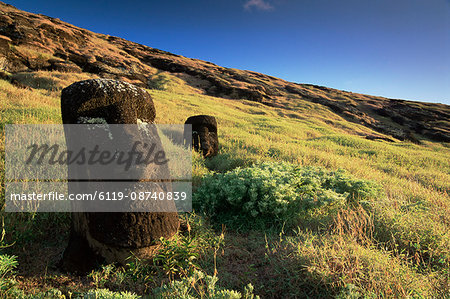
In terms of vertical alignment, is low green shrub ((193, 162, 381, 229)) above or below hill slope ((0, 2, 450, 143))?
below

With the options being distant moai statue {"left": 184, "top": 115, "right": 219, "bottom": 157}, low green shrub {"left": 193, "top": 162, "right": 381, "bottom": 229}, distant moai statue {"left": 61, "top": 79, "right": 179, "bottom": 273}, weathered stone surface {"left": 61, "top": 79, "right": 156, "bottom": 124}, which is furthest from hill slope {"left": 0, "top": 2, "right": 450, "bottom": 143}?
low green shrub {"left": 193, "top": 162, "right": 381, "bottom": 229}

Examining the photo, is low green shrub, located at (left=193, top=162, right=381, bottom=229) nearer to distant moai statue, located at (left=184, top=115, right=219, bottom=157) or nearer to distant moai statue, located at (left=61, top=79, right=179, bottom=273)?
distant moai statue, located at (left=61, top=79, right=179, bottom=273)

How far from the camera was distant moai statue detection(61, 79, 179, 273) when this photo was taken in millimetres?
3100

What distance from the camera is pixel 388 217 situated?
14.5 feet

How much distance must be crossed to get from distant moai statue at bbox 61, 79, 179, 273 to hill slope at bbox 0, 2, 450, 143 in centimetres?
2738

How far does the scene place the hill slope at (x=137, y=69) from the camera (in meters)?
27.0

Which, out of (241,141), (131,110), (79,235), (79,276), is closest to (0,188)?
(79,235)

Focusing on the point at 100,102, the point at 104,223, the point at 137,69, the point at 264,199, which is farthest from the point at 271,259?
the point at 137,69

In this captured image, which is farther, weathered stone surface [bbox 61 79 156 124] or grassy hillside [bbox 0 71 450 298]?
weathered stone surface [bbox 61 79 156 124]

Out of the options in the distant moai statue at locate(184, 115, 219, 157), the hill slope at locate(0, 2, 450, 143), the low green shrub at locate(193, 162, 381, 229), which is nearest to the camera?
the low green shrub at locate(193, 162, 381, 229)

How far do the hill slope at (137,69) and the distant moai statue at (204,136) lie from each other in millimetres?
23676

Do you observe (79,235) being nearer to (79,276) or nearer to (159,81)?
(79,276)

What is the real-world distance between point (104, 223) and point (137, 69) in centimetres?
4235

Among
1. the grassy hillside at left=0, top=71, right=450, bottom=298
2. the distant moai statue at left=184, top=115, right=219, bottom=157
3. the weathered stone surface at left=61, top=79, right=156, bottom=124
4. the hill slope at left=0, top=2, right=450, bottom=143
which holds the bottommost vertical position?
the grassy hillside at left=0, top=71, right=450, bottom=298
